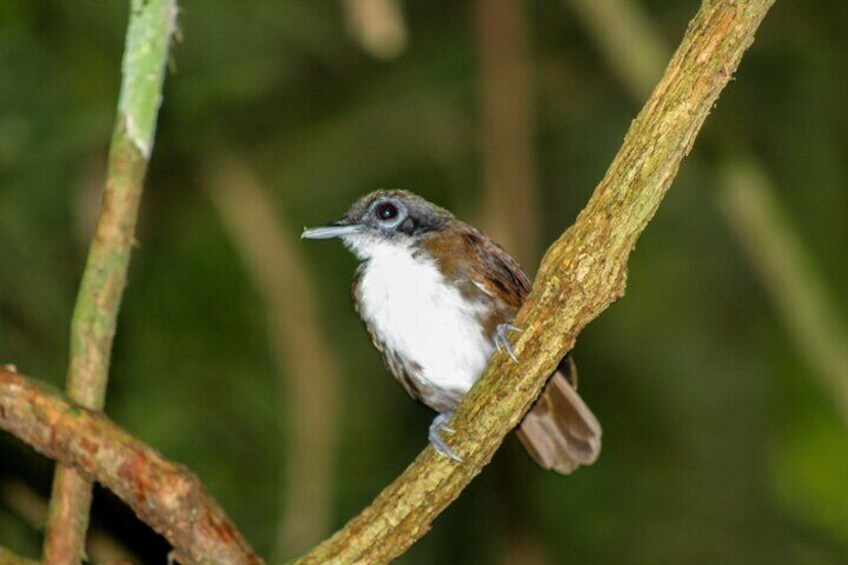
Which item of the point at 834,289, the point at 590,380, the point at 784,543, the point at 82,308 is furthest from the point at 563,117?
the point at 82,308

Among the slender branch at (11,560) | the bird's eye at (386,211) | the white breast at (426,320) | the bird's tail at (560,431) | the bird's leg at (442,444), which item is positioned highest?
the bird's eye at (386,211)

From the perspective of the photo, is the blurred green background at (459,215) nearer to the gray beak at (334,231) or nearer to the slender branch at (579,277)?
the gray beak at (334,231)

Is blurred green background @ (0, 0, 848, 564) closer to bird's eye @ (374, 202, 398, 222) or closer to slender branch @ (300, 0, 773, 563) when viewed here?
bird's eye @ (374, 202, 398, 222)

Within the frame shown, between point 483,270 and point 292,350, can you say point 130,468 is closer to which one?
point 483,270

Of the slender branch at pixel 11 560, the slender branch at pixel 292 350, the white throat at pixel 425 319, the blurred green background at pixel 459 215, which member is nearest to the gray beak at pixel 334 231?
the white throat at pixel 425 319

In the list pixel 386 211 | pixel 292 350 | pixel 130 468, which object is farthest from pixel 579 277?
pixel 292 350
